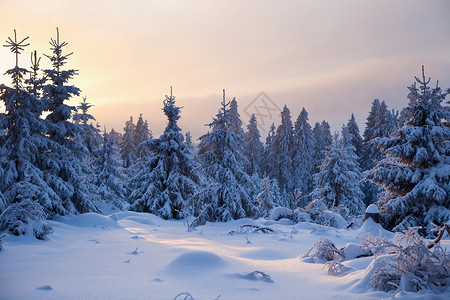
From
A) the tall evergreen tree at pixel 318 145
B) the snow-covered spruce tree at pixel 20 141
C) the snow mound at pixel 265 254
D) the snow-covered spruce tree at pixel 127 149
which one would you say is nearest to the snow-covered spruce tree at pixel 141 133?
the snow-covered spruce tree at pixel 127 149

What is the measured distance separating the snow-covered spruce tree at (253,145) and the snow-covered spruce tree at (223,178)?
30037 millimetres

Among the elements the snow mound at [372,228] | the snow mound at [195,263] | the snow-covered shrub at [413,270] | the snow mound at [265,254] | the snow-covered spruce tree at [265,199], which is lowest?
the snow-covered spruce tree at [265,199]

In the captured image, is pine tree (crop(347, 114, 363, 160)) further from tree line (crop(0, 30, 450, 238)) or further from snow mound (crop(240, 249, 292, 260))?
snow mound (crop(240, 249, 292, 260))

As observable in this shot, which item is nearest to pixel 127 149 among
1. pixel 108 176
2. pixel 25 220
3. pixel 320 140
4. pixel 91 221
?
pixel 108 176

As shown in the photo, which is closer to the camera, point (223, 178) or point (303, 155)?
point (223, 178)

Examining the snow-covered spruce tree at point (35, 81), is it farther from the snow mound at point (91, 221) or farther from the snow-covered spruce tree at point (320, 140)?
the snow-covered spruce tree at point (320, 140)

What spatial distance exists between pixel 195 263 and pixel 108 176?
24.6 meters

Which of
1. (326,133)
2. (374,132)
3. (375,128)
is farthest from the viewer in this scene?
(326,133)

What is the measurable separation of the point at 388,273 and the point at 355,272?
0.75 m

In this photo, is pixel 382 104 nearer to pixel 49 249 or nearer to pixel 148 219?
pixel 148 219

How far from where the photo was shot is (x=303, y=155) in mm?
45719

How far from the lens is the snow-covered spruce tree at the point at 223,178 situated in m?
15.2

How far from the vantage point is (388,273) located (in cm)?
372

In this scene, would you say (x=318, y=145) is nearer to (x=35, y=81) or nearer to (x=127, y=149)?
(x=127, y=149)
